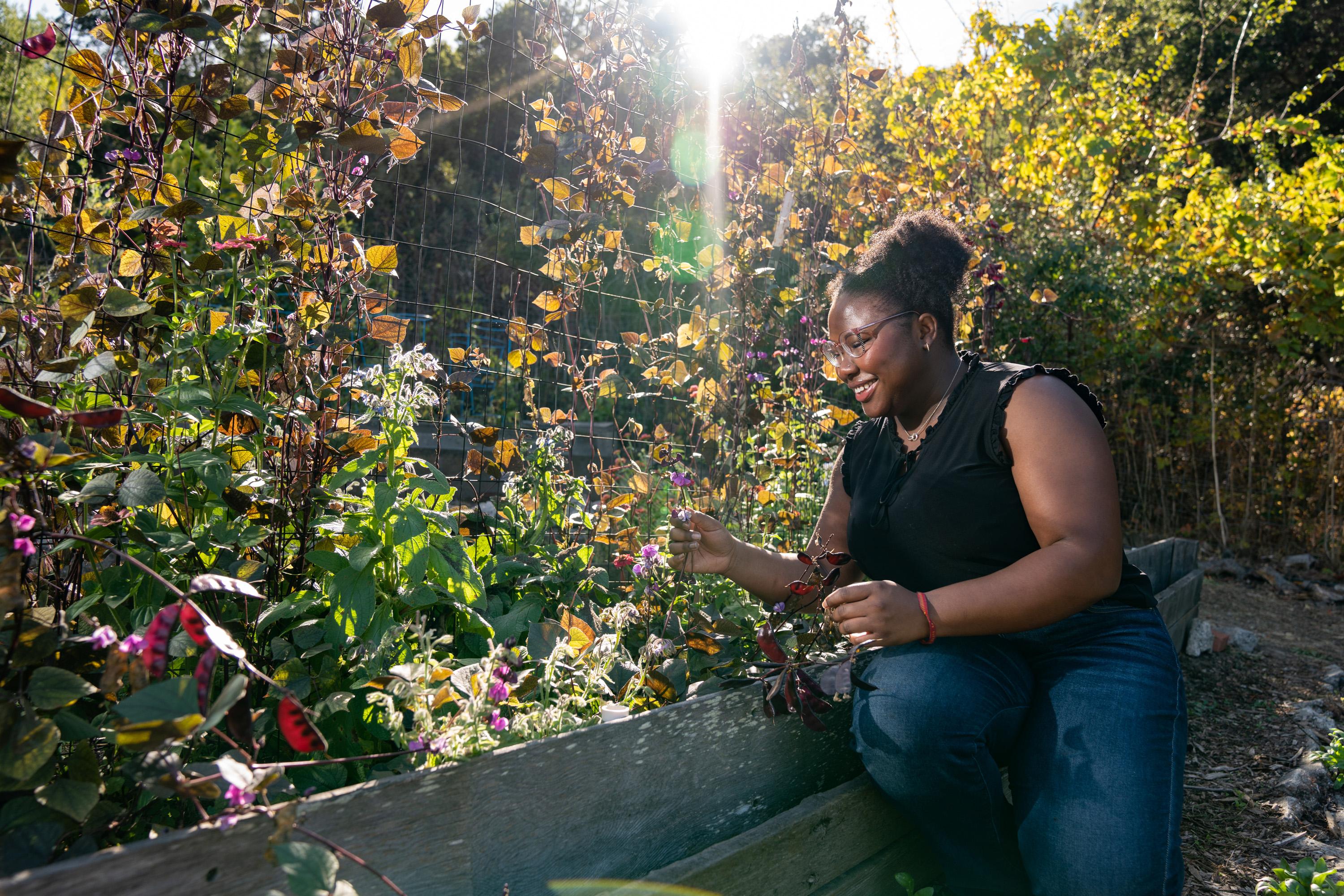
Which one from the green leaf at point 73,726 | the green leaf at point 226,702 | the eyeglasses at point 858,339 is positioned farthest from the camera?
the eyeglasses at point 858,339

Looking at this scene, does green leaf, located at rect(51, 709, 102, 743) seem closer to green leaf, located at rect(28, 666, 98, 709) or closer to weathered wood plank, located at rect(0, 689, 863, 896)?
green leaf, located at rect(28, 666, 98, 709)

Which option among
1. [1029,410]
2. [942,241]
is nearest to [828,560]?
[1029,410]

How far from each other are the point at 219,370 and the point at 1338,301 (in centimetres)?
671

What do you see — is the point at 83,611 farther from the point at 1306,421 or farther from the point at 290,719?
the point at 1306,421

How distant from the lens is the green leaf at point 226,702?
0.86 meters

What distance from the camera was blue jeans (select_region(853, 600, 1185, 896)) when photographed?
1.49 metres

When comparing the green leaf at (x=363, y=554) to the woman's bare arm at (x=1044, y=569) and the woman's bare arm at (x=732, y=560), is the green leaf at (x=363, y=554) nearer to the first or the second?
the woman's bare arm at (x=732, y=560)

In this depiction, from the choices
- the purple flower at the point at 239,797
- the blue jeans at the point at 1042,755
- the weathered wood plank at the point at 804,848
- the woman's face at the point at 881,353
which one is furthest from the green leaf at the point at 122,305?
the blue jeans at the point at 1042,755

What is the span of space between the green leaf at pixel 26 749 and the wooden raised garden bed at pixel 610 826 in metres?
0.12

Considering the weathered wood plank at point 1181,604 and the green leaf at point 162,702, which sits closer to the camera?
the green leaf at point 162,702

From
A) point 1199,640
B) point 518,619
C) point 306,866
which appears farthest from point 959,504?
point 1199,640

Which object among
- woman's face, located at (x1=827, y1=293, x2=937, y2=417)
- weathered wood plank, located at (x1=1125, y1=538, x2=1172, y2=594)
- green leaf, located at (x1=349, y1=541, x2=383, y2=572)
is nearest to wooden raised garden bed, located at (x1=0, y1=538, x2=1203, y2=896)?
green leaf, located at (x1=349, y1=541, x2=383, y2=572)

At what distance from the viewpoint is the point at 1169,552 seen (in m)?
3.84

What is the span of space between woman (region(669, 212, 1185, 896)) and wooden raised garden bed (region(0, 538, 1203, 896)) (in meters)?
0.13
